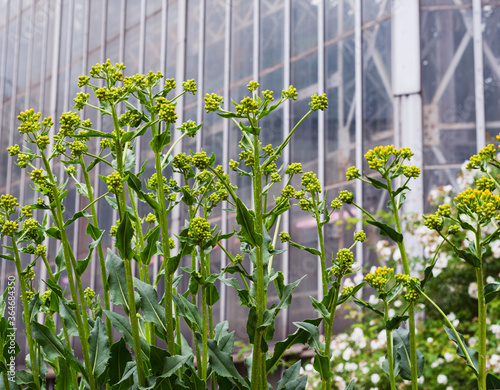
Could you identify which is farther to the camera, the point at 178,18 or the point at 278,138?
the point at 178,18

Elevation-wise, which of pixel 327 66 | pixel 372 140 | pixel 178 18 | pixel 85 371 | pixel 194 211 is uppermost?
pixel 178 18

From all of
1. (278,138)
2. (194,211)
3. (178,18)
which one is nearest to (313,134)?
(278,138)

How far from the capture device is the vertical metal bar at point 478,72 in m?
3.00

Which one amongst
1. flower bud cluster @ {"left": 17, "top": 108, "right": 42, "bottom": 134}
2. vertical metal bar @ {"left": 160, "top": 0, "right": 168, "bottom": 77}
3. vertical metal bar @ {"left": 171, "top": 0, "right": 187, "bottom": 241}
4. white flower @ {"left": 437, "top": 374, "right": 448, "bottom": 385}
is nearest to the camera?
flower bud cluster @ {"left": 17, "top": 108, "right": 42, "bottom": 134}

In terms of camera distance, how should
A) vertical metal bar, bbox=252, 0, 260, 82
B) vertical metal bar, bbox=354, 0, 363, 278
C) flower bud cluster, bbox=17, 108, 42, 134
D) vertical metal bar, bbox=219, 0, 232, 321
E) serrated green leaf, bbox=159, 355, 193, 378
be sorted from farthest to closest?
vertical metal bar, bbox=252, 0, 260, 82 → vertical metal bar, bbox=219, 0, 232, 321 → vertical metal bar, bbox=354, 0, 363, 278 → flower bud cluster, bbox=17, 108, 42, 134 → serrated green leaf, bbox=159, 355, 193, 378

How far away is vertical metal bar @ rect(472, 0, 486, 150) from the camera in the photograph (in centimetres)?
300

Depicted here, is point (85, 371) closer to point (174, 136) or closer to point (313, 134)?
point (313, 134)

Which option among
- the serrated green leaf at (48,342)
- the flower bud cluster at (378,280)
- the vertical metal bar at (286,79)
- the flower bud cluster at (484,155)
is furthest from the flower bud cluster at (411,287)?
the vertical metal bar at (286,79)

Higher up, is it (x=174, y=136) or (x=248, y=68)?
(x=248, y=68)

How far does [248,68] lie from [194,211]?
115 inches

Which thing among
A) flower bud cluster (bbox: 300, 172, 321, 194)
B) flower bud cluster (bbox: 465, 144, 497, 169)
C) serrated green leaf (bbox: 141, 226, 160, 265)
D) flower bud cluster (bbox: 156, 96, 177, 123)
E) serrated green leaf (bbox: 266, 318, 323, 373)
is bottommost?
serrated green leaf (bbox: 266, 318, 323, 373)

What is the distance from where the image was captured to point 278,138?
3428mm

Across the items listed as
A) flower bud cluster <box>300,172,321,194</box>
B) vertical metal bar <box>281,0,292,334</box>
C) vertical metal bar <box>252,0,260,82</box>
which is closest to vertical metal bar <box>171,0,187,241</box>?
vertical metal bar <box>252,0,260,82</box>

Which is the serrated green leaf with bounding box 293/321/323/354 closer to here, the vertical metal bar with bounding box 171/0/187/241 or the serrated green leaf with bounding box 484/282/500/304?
the serrated green leaf with bounding box 484/282/500/304
